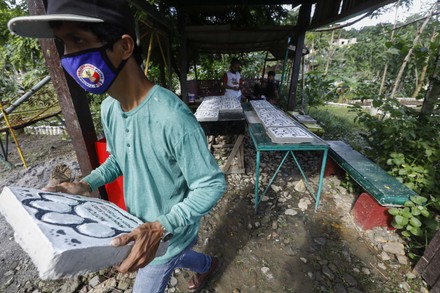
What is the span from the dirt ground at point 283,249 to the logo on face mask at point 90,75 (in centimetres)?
192

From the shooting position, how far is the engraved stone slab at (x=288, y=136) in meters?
2.70

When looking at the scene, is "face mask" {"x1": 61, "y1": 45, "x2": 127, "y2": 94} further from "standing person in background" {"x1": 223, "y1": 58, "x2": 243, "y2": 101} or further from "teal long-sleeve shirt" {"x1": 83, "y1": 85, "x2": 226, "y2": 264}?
"standing person in background" {"x1": 223, "y1": 58, "x2": 243, "y2": 101}

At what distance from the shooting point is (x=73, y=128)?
1.72m

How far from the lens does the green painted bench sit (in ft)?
7.67

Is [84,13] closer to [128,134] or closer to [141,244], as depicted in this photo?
[128,134]

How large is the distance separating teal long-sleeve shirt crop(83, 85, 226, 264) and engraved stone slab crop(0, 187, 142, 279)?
18 centimetres

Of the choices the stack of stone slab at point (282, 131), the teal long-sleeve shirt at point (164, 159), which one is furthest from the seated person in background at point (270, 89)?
the teal long-sleeve shirt at point (164, 159)

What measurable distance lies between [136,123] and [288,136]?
2.14 m

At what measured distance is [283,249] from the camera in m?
2.47

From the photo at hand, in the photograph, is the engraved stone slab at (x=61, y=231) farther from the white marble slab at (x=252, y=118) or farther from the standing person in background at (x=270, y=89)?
the standing person in background at (x=270, y=89)

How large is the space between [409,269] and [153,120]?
117 inches

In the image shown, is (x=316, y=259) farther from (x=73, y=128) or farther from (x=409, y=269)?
(x=73, y=128)

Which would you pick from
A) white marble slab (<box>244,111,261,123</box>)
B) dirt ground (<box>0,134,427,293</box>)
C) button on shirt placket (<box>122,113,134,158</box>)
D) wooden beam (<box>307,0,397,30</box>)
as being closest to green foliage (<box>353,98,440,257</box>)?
dirt ground (<box>0,134,427,293</box>)

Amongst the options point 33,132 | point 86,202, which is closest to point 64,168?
point 86,202
